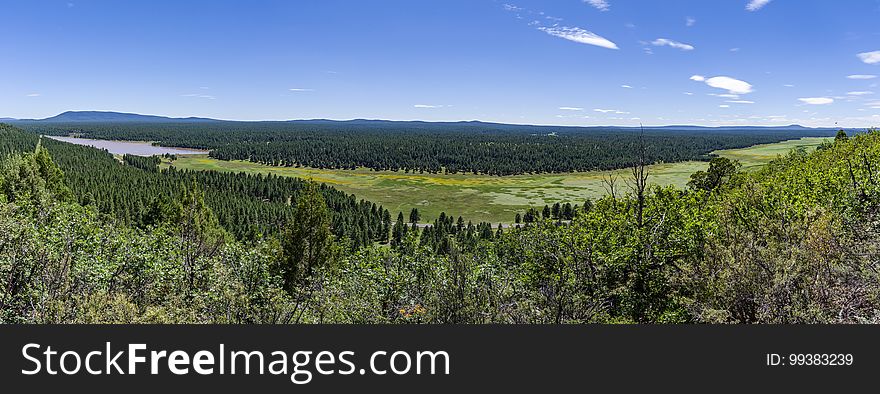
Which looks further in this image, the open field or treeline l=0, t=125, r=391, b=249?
the open field

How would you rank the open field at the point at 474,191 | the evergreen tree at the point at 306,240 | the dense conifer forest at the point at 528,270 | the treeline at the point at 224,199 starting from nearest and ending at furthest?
the dense conifer forest at the point at 528,270 → the evergreen tree at the point at 306,240 → the treeline at the point at 224,199 → the open field at the point at 474,191

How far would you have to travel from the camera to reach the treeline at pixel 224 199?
86.9 meters

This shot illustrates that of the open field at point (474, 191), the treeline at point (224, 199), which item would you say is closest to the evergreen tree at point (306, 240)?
the treeline at point (224, 199)

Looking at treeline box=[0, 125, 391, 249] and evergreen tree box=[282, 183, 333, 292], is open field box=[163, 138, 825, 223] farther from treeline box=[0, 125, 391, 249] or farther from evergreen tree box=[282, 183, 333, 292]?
evergreen tree box=[282, 183, 333, 292]

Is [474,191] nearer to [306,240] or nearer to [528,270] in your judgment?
[306,240]

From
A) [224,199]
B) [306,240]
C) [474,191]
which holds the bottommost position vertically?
[474,191]

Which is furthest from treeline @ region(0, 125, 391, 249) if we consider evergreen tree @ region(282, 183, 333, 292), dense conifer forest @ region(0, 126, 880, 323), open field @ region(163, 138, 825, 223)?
dense conifer forest @ region(0, 126, 880, 323)

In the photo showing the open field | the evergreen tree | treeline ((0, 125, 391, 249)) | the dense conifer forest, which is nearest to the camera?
the dense conifer forest

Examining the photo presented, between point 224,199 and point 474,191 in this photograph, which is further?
point 474,191

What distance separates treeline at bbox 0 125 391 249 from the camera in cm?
8694

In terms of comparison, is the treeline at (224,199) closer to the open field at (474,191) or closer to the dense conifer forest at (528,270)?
the open field at (474,191)

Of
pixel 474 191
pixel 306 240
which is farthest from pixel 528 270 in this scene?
pixel 474 191

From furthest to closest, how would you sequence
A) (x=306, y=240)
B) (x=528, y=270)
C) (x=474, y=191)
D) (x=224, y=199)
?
(x=474, y=191) < (x=224, y=199) < (x=306, y=240) < (x=528, y=270)

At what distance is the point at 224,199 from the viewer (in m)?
116
